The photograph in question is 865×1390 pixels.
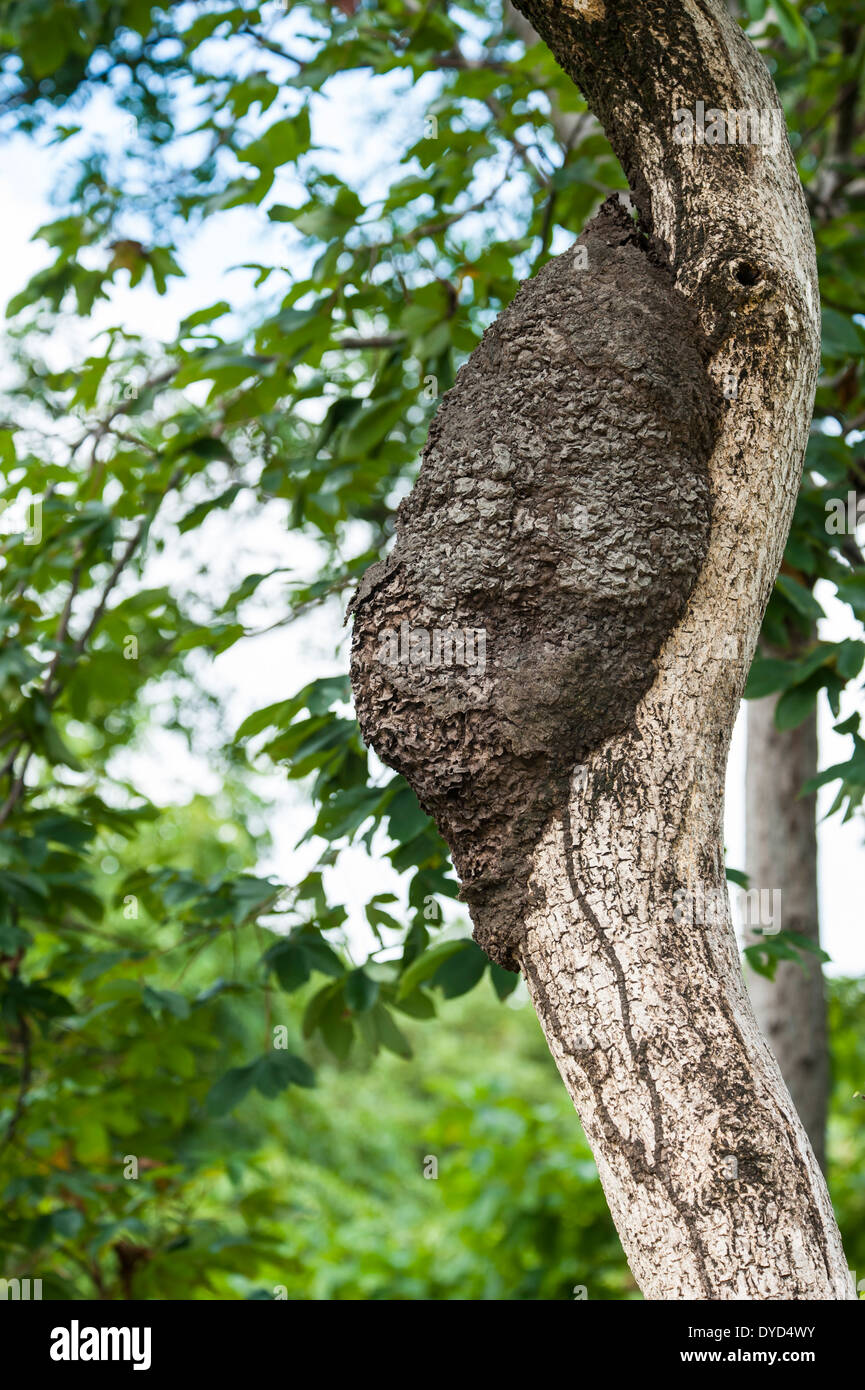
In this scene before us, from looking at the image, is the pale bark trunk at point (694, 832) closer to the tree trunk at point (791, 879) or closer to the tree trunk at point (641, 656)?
the tree trunk at point (641, 656)

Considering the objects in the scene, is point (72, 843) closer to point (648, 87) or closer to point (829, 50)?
point (648, 87)

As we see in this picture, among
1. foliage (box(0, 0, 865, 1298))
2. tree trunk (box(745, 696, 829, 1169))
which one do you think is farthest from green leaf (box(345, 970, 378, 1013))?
tree trunk (box(745, 696, 829, 1169))

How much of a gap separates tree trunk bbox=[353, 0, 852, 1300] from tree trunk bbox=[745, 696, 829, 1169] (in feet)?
6.35

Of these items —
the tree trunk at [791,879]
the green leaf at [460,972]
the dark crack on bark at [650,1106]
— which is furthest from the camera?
the tree trunk at [791,879]

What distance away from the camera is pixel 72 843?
8.73 feet

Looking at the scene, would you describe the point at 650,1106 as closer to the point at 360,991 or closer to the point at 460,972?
the point at 460,972

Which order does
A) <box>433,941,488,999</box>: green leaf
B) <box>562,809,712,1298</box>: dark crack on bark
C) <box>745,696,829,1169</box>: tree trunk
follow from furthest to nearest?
1. <box>745,696,829,1169</box>: tree trunk
2. <box>433,941,488,999</box>: green leaf
3. <box>562,809,712,1298</box>: dark crack on bark

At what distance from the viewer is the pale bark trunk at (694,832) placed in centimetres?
112

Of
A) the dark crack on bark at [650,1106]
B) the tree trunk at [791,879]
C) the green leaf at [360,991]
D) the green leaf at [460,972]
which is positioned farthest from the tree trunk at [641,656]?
the tree trunk at [791,879]

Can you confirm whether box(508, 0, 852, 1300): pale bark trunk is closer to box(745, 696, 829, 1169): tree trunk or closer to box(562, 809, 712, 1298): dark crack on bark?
box(562, 809, 712, 1298): dark crack on bark

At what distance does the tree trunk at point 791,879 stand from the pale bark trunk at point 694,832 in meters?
1.91

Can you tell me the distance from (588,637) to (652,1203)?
0.62 meters

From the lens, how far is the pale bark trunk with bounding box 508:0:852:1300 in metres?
1.12

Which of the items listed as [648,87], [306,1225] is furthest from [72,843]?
[306,1225]
